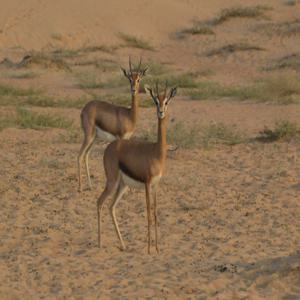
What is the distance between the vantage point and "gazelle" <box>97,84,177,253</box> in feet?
22.7

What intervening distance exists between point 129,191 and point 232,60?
17.1m

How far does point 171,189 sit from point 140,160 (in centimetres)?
281

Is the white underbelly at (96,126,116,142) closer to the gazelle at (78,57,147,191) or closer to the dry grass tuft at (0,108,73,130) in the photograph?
the gazelle at (78,57,147,191)

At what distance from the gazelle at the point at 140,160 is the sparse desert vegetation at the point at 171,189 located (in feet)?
2.21

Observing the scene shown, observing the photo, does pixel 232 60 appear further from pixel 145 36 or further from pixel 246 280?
pixel 246 280

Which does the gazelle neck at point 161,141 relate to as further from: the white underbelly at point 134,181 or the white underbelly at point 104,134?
the white underbelly at point 104,134

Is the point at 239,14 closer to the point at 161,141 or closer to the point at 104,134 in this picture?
the point at 104,134

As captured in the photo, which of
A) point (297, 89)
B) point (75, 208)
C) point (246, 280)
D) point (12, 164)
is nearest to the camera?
point (246, 280)

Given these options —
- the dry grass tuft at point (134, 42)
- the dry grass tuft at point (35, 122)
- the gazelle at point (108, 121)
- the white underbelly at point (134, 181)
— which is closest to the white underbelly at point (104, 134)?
the gazelle at point (108, 121)

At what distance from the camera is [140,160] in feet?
23.0

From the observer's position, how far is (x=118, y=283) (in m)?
6.37

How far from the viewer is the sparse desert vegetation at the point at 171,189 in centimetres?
642

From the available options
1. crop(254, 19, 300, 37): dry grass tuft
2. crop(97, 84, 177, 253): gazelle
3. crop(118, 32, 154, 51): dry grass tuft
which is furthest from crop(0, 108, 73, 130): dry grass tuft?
crop(254, 19, 300, 37): dry grass tuft

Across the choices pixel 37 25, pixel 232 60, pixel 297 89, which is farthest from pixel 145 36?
pixel 297 89
